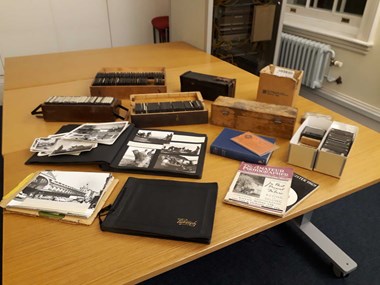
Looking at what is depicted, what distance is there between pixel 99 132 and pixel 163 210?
1.57 feet

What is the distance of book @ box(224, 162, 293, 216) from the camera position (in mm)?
867

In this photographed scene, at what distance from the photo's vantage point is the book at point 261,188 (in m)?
0.87

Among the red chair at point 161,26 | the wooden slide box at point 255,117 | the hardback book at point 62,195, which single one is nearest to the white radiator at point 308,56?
the red chair at point 161,26

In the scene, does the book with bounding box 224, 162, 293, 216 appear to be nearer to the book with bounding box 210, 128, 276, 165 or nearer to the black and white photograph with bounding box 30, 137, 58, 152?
the book with bounding box 210, 128, 276, 165

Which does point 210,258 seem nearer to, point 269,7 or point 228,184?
point 228,184

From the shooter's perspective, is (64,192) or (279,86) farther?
(279,86)

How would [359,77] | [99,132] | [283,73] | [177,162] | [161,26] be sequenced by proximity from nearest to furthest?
[177,162], [99,132], [283,73], [359,77], [161,26]

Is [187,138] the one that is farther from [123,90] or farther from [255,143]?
[123,90]

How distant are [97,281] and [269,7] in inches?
92.7

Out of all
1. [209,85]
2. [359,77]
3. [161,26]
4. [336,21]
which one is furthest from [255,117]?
[161,26]

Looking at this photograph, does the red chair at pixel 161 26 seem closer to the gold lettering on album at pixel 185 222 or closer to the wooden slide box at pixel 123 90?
the wooden slide box at pixel 123 90

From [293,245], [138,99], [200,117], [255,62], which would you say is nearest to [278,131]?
[200,117]

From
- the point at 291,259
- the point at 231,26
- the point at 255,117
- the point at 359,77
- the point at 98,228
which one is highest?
the point at 231,26

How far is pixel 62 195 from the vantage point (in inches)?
34.8
